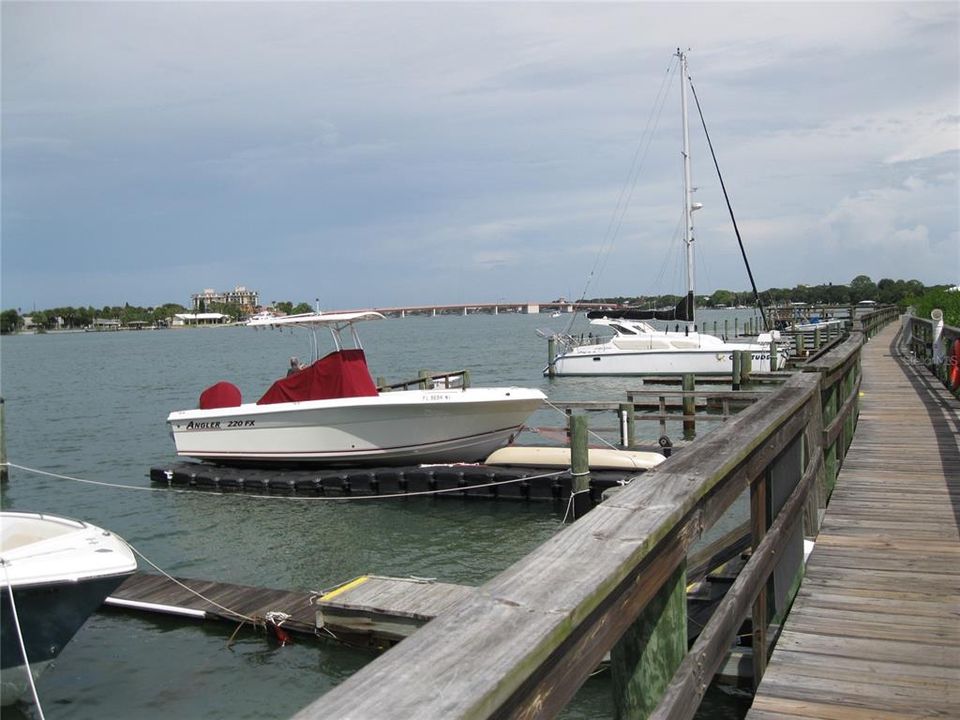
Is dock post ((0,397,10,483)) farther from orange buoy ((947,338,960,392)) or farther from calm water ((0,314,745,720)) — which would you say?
orange buoy ((947,338,960,392))

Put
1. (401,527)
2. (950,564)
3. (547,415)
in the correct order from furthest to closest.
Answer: (547,415), (401,527), (950,564)

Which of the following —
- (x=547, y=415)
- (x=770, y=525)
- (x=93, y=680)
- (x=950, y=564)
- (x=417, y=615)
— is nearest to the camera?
(x=770, y=525)

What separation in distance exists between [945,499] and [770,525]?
11.4 ft

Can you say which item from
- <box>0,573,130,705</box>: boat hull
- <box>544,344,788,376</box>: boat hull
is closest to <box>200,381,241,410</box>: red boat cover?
<box>0,573,130,705</box>: boat hull

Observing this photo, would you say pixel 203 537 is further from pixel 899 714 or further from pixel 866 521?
pixel 899 714

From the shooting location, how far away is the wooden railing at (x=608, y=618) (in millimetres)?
1222

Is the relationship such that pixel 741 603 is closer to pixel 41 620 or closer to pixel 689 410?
pixel 41 620

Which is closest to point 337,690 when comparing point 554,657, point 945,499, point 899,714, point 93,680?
point 554,657

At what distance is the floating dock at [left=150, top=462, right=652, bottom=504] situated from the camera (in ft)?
45.7

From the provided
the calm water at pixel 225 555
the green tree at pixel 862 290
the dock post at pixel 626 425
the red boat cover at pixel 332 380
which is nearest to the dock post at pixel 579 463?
the calm water at pixel 225 555

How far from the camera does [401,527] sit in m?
13.6

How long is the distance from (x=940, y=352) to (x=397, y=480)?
11.2 metres

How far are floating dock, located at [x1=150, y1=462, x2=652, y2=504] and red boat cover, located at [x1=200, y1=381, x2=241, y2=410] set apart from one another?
4.32 ft

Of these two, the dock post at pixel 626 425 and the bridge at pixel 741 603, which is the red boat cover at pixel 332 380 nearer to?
the dock post at pixel 626 425
